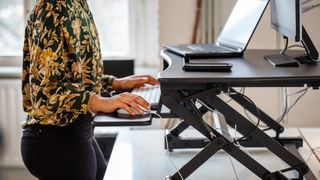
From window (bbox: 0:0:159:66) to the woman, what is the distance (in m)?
1.48

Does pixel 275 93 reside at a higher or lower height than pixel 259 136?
lower

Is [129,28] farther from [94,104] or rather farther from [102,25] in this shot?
[94,104]

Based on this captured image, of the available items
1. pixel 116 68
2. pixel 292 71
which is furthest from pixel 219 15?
pixel 292 71

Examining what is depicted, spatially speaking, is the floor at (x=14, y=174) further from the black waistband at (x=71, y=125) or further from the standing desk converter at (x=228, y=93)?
the standing desk converter at (x=228, y=93)

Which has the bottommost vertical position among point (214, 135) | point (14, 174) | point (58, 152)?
point (14, 174)

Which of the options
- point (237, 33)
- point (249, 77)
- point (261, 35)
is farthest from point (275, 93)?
point (249, 77)

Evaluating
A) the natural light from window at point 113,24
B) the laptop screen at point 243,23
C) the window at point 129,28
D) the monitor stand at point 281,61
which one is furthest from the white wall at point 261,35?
the monitor stand at point 281,61

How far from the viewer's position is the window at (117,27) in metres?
3.14

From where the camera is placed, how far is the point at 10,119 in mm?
3227

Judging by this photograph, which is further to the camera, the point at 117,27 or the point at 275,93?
the point at 117,27

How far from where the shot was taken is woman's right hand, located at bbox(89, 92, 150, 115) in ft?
4.52

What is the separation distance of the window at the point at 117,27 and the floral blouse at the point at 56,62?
5.31ft

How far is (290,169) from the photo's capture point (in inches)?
55.8

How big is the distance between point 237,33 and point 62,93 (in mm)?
740
